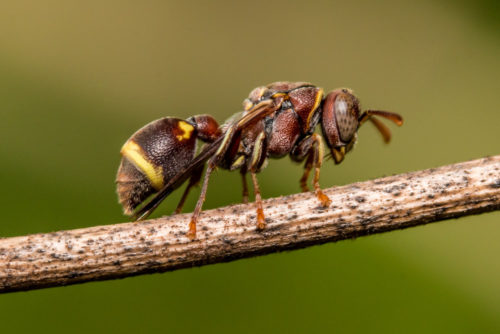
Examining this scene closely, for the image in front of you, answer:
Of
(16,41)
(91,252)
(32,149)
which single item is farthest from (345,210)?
(16,41)

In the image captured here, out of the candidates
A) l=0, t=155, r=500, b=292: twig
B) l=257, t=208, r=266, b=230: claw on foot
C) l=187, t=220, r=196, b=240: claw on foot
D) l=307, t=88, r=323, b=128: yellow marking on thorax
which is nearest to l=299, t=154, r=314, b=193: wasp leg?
l=307, t=88, r=323, b=128: yellow marking on thorax

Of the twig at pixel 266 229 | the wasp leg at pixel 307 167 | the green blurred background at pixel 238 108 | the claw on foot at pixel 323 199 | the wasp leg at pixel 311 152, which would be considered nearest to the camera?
the twig at pixel 266 229

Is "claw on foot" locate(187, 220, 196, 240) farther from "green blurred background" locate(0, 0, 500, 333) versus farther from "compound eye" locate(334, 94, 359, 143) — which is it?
"green blurred background" locate(0, 0, 500, 333)

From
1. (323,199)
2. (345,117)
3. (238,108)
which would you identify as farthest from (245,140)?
(238,108)

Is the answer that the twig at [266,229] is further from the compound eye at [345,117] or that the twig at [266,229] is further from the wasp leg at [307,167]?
the wasp leg at [307,167]

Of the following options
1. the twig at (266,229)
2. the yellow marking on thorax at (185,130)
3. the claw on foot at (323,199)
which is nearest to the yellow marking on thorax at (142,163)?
the yellow marking on thorax at (185,130)

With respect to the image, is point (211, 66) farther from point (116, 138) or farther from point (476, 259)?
point (476, 259)
